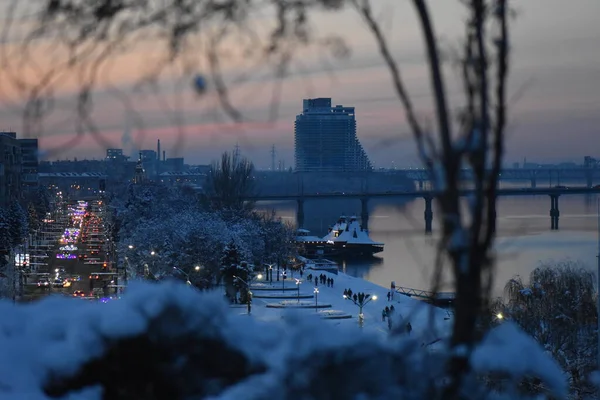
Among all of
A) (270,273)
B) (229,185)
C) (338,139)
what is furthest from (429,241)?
(229,185)

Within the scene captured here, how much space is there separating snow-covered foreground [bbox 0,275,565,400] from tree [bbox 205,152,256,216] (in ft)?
104

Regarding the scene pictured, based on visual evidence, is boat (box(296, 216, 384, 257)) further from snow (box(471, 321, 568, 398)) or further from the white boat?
snow (box(471, 321, 568, 398))

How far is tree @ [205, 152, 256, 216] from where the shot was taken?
1380 inches

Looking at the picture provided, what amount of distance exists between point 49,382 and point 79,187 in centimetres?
9563

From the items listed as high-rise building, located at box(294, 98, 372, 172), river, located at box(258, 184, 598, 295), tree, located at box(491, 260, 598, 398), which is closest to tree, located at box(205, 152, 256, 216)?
river, located at box(258, 184, 598, 295)

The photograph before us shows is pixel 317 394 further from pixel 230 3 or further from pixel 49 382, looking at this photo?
pixel 230 3

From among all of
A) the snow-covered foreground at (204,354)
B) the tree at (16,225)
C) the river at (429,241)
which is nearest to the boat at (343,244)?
the river at (429,241)

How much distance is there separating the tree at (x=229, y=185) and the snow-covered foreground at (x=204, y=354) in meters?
31.7

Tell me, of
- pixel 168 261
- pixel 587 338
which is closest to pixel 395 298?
pixel 168 261

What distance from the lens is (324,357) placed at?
151 centimetres

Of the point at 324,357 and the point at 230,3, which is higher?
the point at 230,3

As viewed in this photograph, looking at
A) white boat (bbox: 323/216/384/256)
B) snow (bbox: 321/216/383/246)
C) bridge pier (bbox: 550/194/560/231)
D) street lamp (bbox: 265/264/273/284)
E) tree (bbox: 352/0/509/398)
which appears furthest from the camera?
snow (bbox: 321/216/383/246)

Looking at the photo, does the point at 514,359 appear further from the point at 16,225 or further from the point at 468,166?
the point at 16,225

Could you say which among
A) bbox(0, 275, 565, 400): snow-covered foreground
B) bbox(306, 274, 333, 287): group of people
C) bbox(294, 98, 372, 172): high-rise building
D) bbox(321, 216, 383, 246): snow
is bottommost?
bbox(306, 274, 333, 287): group of people
